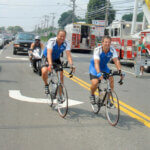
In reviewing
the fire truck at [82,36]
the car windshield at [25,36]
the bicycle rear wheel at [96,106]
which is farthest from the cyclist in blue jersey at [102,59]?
the fire truck at [82,36]

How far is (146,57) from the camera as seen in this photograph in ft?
50.5

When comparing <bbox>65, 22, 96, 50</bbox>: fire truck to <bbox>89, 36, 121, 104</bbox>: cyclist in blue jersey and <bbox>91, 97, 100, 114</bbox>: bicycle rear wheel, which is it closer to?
<bbox>91, 97, 100, 114</bbox>: bicycle rear wheel

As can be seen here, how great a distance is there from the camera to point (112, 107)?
5.79m

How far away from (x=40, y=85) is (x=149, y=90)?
385 centimetres

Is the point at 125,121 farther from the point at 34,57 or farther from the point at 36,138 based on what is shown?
the point at 34,57

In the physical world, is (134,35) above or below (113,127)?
above

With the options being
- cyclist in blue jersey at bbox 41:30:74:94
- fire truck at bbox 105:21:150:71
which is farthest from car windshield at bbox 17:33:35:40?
cyclist in blue jersey at bbox 41:30:74:94

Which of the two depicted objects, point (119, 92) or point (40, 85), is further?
point (40, 85)

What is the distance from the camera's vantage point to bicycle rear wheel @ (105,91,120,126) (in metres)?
5.70

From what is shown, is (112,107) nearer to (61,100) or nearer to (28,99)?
(61,100)

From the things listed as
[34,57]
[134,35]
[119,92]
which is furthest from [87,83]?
[134,35]

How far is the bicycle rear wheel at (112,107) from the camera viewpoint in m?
5.70

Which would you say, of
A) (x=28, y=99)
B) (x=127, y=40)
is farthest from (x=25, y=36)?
(x=28, y=99)

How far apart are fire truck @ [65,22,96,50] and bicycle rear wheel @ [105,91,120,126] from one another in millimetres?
26798
